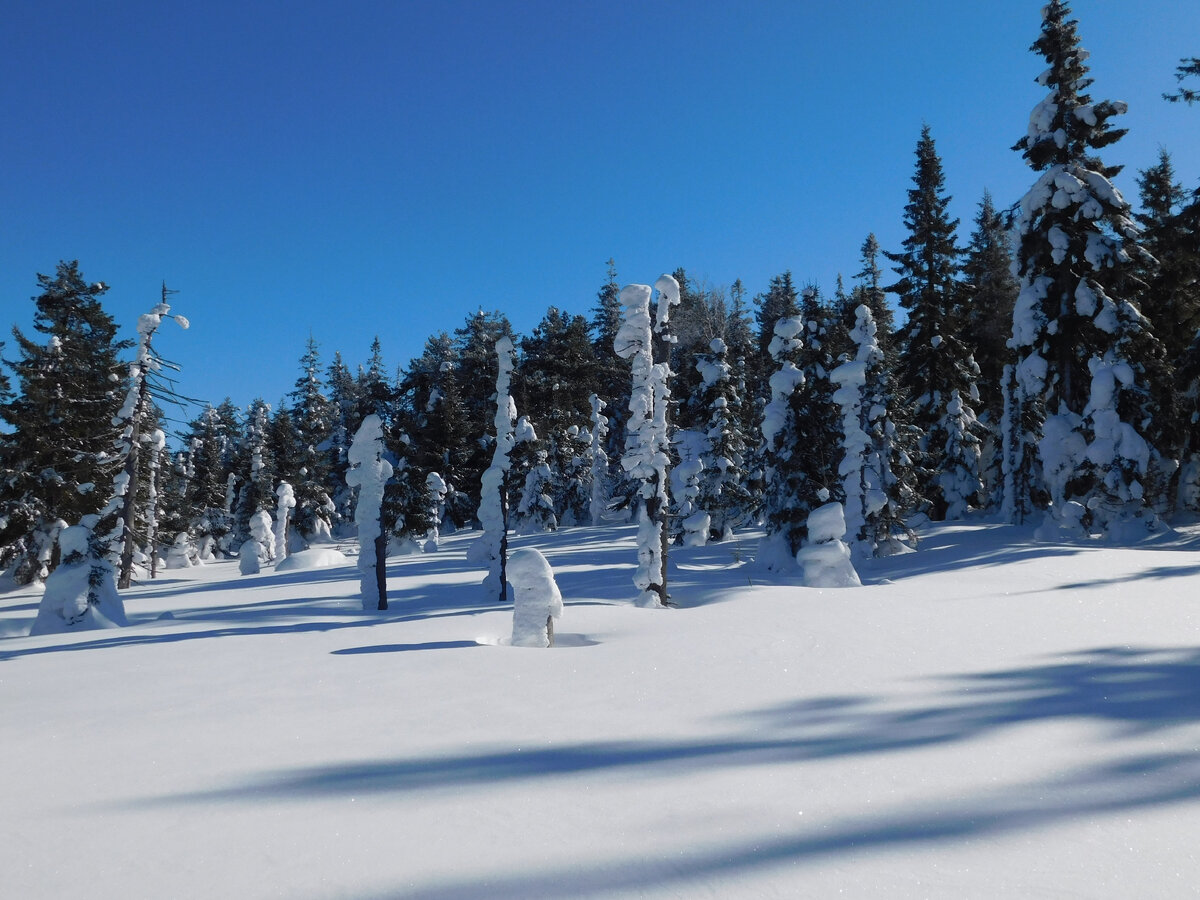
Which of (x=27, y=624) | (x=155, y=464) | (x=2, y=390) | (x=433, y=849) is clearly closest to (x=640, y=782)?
(x=433, y=849)

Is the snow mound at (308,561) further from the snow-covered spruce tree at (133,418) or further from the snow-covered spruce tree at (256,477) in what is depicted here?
the snow-covered spruce tree at (256,477)

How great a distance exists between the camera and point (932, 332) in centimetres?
2808

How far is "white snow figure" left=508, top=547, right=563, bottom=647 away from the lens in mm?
9266

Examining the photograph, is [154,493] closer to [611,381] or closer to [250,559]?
[250,559]

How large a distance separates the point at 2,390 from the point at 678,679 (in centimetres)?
3222

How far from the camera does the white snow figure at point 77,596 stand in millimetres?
14703

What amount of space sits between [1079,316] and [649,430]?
49.4 feet

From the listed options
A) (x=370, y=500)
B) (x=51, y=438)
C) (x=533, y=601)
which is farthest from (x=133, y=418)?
(x=533, y=601)

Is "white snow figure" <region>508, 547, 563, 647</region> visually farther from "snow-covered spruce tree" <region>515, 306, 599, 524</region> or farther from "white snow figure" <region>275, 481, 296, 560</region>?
"snow-covered spruce tree" <region>515, 306, 599, 524</region>

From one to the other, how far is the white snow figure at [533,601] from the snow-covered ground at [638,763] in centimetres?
65

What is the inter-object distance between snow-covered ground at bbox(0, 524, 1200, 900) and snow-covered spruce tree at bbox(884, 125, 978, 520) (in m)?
20.3

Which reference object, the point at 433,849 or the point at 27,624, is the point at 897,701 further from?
the point at 27,624

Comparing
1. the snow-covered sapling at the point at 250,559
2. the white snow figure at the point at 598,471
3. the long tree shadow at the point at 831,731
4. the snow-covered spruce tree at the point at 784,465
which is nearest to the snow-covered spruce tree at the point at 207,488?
the snow-covered sapling at the point at 250,559

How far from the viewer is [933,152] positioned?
30172mm
